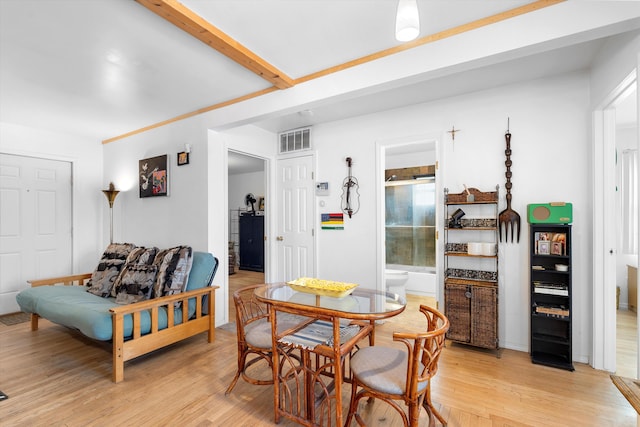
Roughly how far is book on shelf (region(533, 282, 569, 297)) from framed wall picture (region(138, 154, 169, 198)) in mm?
4019

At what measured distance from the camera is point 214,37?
6.45ft

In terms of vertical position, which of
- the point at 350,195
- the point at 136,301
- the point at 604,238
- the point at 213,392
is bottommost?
the point at 213,392

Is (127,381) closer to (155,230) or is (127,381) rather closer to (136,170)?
(155,230)

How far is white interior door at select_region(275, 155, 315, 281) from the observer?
4008 millimetres

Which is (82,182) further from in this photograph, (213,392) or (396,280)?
(396,280)

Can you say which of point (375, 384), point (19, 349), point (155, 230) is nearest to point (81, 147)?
point (155, 230)

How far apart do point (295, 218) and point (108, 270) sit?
7.15ft

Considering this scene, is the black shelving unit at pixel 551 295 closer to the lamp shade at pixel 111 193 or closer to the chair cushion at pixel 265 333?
the chair cushion at pixel 265 333

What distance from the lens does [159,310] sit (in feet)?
8.83

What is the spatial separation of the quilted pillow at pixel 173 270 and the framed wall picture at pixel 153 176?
1184mm

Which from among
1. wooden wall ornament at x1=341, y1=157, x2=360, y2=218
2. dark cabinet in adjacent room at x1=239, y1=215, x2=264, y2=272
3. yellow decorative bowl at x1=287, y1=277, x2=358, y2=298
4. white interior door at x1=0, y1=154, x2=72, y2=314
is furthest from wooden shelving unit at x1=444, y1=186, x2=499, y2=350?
white interior door at x1=0, y1=154, x2=72, y2=314

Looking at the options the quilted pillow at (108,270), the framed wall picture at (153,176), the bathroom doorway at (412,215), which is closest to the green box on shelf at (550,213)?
the bathroom doorway at (412,215)

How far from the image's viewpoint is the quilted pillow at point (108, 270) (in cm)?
314

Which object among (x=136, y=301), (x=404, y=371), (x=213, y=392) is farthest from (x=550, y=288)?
(x=136, y=301)
